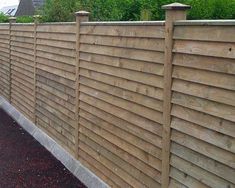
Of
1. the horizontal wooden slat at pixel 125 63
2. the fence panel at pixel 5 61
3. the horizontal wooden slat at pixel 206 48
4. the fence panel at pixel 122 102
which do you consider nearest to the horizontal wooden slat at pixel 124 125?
the fence panel at pixel 122 102

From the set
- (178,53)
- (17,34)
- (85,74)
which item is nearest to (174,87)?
(178,53)

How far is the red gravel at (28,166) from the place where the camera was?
20.7 feet

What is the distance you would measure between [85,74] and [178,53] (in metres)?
2.48

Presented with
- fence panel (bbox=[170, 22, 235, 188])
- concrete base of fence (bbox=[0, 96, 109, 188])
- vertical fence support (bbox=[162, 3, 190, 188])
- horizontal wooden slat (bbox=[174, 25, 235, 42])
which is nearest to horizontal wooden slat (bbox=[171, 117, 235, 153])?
fence panel (bbox=[170, 22, 235, 188])

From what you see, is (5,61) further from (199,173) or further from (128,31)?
(199,173)

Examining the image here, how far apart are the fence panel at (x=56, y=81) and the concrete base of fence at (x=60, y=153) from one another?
11 centimetres

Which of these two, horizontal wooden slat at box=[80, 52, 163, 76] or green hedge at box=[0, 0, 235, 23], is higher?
green hedge at box=[0, 0, 235, 23]

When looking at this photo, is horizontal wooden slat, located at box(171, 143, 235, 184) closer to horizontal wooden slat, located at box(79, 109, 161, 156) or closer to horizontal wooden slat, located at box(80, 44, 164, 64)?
horizontal wooden slat, located at box(79, 109, 161, 156)

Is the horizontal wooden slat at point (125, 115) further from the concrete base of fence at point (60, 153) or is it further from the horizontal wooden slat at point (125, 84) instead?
the concrete base of fence at point (60, 153)

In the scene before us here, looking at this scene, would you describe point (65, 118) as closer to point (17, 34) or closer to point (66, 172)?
point (66, 172)

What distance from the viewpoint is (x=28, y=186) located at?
6.18m

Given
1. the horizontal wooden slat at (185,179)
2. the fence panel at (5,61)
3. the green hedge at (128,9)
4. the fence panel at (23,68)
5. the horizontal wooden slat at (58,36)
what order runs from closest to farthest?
the horizontal wooden slat at (185,179), the horizontal wooden slat at (58,36), the green hedge at (128,9), the fence panel at (23,68), the fence panel at (5,61)

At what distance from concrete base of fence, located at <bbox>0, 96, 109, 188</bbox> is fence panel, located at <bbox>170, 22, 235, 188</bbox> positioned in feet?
6.59

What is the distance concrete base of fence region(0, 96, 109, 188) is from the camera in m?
6.01
